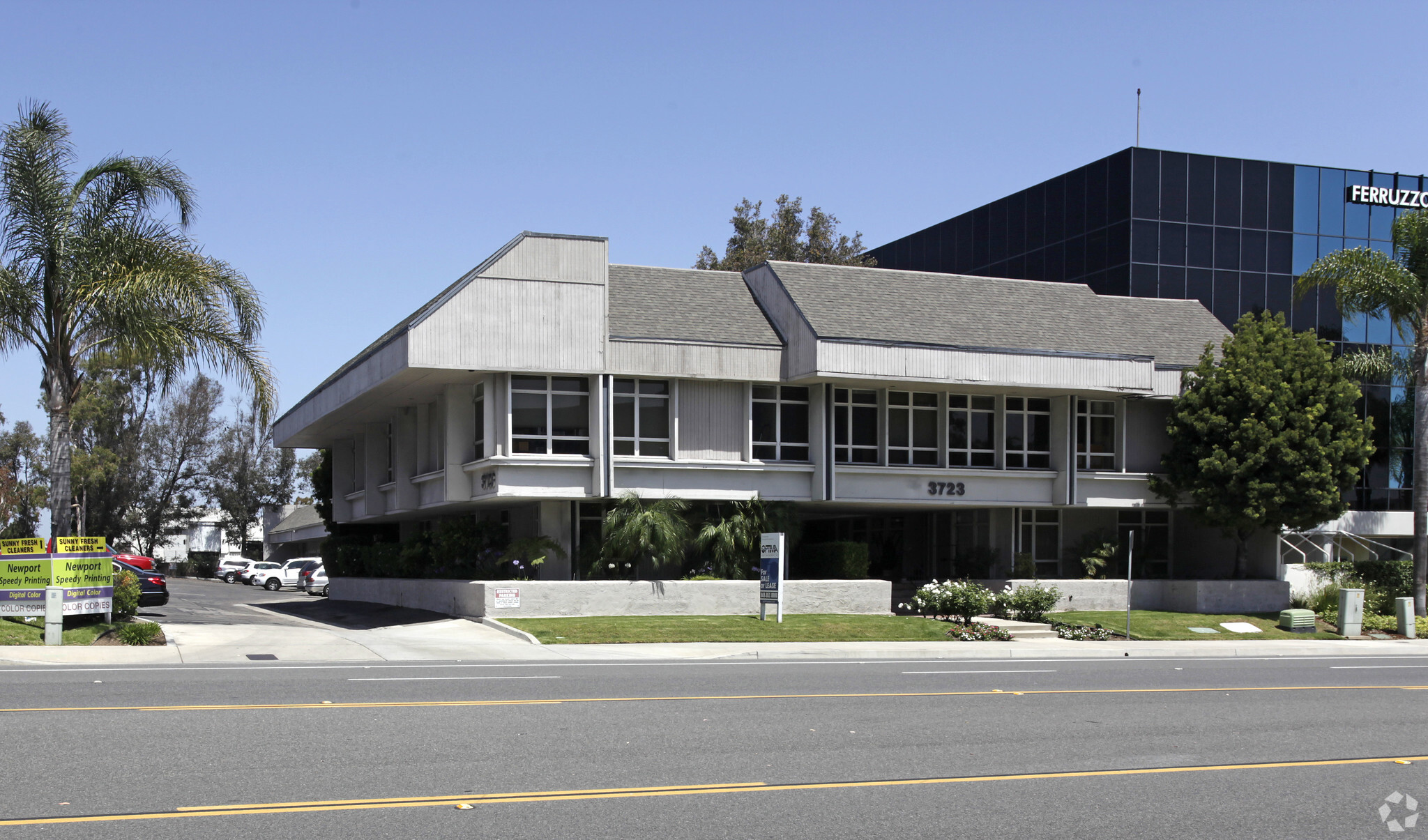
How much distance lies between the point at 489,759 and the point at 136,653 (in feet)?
40.4

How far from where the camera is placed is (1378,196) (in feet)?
150

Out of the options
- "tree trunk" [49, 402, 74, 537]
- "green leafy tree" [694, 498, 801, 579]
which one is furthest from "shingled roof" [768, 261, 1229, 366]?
"tree trunk" [49, 402, 74, 537]

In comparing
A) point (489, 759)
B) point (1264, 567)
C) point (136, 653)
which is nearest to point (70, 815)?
point (489, 759)

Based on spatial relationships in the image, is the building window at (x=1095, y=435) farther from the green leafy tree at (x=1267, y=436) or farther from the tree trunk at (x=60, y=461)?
the tree trunk at (x=60, y=461)

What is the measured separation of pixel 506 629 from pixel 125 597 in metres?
6.89

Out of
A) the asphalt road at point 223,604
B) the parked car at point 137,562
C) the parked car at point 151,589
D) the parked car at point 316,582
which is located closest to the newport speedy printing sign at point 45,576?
the asphalt road at point 223,604

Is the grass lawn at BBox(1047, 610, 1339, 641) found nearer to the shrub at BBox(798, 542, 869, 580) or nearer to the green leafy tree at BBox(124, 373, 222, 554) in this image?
the shrub at BBox(798, 542, 869, 580)

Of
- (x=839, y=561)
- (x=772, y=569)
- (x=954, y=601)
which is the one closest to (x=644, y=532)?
(x=772, y=569)

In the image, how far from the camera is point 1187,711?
13789mm

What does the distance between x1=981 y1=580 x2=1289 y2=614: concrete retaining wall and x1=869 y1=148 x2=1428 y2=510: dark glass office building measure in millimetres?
13126

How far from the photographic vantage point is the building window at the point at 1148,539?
3494 centimetres

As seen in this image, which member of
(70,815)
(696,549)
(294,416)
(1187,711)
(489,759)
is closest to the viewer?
(70,815)

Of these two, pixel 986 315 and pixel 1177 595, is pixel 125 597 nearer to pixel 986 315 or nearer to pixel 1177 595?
pixel 986 315

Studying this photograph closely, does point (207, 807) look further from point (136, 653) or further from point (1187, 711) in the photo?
point (136, 653)
